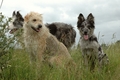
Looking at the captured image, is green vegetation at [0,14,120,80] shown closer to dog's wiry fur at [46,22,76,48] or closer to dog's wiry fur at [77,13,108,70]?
dog's wiry fur at [77,13,108,70]

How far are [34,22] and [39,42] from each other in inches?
27.1

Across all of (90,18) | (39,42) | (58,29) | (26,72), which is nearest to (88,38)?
(90,18)

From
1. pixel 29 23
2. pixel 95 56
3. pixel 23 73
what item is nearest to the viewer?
pixel 23 73

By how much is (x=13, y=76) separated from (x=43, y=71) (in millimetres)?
555

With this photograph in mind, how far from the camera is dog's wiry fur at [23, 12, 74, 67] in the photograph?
7176 millimetres

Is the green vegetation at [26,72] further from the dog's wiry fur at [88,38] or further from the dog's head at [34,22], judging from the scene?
the dog's head at [34,22]

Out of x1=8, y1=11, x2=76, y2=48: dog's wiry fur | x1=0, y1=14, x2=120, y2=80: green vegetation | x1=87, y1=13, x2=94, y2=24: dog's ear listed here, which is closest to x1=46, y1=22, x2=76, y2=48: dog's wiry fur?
x1=8, y1=11, x2=76, y2=48: dog's wiry fur

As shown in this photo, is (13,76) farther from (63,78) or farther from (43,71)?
(63,78)

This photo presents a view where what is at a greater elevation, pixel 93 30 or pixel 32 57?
pixel 93 30

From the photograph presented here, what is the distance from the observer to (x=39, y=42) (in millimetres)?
7453

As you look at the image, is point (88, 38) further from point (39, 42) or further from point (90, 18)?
point (39, 42)

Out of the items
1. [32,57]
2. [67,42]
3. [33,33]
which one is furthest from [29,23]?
[67,42]

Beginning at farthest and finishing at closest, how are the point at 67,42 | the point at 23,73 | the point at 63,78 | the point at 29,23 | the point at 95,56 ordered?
the point at 67,42 → the point at 29,23 → the point at 95,56 → the point at 23,73 → the point at 63,78

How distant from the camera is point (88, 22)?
26.0 ft
